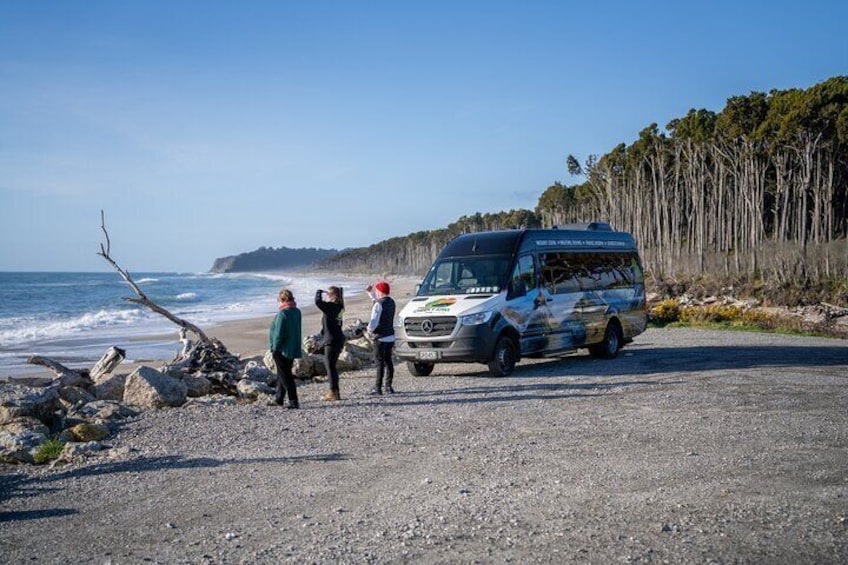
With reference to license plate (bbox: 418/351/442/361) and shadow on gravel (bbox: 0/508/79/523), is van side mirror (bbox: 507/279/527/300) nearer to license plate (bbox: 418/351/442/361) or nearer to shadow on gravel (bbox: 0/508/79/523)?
license plate (bbox: 418/351/442/361)

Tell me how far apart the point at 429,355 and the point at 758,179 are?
132 feet

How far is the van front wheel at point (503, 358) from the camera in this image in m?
14.4

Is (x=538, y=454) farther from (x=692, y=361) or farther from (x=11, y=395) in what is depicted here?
(x=692, y=361)

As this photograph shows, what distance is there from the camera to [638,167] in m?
62.7

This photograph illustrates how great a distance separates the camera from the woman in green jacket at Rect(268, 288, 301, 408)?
11586 millimetres

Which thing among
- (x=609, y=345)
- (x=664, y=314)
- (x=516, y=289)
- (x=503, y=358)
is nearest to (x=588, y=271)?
(x=609, y=345)

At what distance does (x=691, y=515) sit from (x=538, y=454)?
7.93ft

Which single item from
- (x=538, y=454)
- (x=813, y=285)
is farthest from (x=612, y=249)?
(x=813, y=285)

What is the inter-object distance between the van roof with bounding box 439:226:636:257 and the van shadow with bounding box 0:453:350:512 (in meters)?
7.50

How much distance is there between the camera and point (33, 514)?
6.67 meters

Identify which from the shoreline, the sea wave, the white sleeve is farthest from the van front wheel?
the sea wave

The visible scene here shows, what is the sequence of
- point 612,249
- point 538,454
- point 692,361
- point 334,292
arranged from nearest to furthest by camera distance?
point 538,454
point 334,292
point 692,361
point 612,249

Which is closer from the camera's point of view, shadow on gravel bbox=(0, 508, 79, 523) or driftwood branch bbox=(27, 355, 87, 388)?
shadow on gravel bbox=(0, 508, 79, 523)

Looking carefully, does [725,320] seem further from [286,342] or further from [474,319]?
[286,342]
